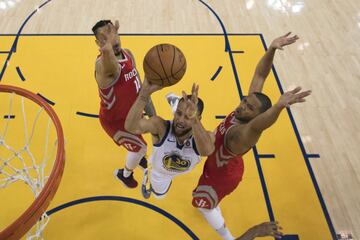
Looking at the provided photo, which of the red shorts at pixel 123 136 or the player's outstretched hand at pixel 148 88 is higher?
the red shorts at pixel 123 136

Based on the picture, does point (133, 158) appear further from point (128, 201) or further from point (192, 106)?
point (192, 106)

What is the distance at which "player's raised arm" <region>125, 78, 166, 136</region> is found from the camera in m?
2.11

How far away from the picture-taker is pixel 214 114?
14.0 ft

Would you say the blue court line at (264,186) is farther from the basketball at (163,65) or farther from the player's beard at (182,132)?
the basketball at (163,65)

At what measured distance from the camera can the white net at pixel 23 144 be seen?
335cm

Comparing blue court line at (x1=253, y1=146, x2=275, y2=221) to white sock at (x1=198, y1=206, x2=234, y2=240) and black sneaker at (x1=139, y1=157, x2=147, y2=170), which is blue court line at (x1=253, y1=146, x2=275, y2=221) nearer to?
white sock at (x1=198, y1=206, x2=234, y2=240)

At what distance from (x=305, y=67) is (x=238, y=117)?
311 centimetres

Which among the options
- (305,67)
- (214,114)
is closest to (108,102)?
(214,114)

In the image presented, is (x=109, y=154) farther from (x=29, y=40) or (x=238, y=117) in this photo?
(x=29, y=40)

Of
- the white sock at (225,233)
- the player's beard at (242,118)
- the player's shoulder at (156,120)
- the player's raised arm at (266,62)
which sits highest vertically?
the player's raised arm at (266,62)

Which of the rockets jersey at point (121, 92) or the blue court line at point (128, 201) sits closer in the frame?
the rockets jersey at point (121, 92)

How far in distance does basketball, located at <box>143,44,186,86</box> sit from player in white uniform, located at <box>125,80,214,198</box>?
0.33 ft

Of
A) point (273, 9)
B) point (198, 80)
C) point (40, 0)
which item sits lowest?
point (198, 80)

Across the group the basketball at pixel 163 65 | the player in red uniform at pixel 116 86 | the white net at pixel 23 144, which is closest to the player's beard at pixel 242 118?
the basketball at pixel 163 65
